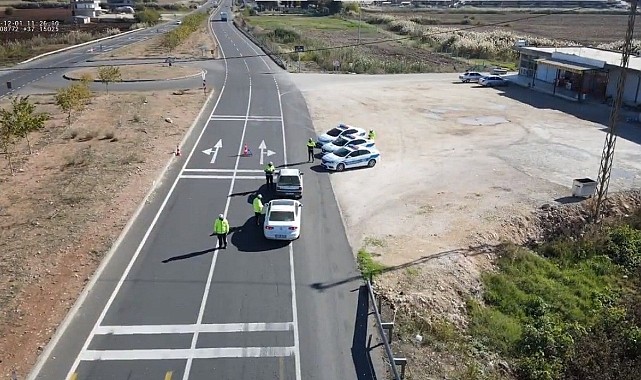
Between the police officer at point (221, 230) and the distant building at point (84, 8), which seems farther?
the distant building at point (84, 8)

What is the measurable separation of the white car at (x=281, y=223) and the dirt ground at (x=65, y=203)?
19.2ft

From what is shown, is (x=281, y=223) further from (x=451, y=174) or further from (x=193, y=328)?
(x=451, y=174)

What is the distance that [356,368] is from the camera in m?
14.1

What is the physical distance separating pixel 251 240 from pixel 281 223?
4.77ft

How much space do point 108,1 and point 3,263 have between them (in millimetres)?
171578

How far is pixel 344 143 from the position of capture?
31.4 m

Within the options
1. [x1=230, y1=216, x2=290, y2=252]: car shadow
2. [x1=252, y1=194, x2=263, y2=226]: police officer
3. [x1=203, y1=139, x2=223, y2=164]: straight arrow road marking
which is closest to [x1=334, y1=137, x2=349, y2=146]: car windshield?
[x1=203, y1=139, x2=223, y2=164]: straight arrow road marking

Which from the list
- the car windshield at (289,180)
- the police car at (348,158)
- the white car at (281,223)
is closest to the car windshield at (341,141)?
the police car at (348,158)

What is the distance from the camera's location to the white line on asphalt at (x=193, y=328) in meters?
15.3

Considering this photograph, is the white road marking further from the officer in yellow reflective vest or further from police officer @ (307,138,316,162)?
police officer @ (307,138,316,162)

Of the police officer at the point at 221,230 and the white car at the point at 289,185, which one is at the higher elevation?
the white car at the point at 289,185

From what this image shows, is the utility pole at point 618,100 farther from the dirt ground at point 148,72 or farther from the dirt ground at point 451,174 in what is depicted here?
the dirt ground at point 148,72

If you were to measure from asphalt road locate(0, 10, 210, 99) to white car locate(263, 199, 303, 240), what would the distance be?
36.4 m

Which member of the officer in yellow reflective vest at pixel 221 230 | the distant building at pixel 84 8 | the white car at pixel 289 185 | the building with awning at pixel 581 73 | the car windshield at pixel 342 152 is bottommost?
the officer in yellow reflective vest at pixel 221 230
